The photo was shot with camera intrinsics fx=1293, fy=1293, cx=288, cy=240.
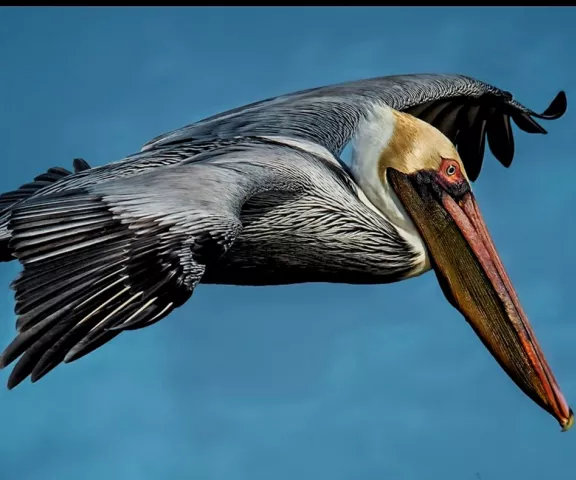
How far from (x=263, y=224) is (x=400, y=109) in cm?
300

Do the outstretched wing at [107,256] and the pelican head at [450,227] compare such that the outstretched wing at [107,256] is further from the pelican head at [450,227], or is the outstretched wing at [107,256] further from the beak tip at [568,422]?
the beak tip at [568,422]

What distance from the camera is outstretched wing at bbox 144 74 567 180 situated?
9.90m

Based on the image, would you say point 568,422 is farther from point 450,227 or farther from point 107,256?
point 107,256

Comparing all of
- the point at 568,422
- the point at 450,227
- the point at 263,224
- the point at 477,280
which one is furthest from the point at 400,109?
the point at 568,422

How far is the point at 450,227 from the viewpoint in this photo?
9.19 meters

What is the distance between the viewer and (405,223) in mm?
9172

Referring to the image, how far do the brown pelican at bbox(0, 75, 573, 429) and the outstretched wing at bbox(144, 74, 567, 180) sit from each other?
0.03 metres

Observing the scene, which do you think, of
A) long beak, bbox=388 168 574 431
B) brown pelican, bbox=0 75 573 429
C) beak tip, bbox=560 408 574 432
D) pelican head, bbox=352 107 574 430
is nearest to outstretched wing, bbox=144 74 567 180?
brown pelican, bbox=0 75 573 429

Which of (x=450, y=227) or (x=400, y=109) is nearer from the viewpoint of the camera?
(x=450, y=227)

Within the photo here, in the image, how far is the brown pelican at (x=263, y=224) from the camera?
6844 millimetres

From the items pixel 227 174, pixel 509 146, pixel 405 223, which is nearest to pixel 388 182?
pixel 405 223

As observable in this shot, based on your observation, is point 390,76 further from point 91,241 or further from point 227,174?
point 91,241

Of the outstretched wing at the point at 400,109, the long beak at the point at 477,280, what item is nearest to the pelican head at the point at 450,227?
the long beak at the point at 477,280

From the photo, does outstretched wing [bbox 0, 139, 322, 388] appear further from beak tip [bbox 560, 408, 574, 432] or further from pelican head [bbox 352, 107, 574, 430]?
beak tip [bbox 560, 408, 574, 432]
